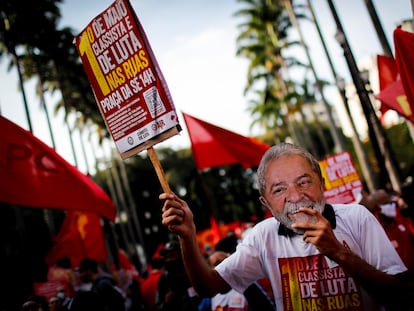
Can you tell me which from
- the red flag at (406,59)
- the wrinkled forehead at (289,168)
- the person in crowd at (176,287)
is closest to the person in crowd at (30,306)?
the person in crowd at (176,287)

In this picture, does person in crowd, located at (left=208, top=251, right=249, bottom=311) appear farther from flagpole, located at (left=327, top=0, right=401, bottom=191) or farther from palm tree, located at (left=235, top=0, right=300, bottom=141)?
palm tree, located at (left=235, top=0, right=300, bottom=141)

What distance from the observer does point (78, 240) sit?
834 centimetres

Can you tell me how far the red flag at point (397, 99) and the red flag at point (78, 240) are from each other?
640 centimetres

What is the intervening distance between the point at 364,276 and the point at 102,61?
188cm

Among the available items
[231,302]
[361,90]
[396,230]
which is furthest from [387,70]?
[231,302]

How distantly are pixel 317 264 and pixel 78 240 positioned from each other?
24.6ft

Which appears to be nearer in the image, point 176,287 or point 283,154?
point 283,154

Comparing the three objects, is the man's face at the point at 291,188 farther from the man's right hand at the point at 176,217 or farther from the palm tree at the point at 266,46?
the palm tree at the point at 266,46

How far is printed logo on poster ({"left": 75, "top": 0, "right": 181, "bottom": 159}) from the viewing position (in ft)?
6.97

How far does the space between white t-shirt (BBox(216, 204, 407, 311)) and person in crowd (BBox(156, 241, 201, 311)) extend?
226cm

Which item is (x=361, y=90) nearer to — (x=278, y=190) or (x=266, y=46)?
(x=278, y=190)

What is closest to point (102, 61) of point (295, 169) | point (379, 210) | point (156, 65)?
point (156, 65)

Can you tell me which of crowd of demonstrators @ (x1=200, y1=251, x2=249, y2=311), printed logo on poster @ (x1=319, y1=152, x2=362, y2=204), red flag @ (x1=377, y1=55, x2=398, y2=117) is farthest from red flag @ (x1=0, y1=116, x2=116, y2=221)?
red flag @ (x1=377, y1=55, x2=398, y2=117)

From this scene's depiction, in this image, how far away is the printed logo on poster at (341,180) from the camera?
5.40 metres
